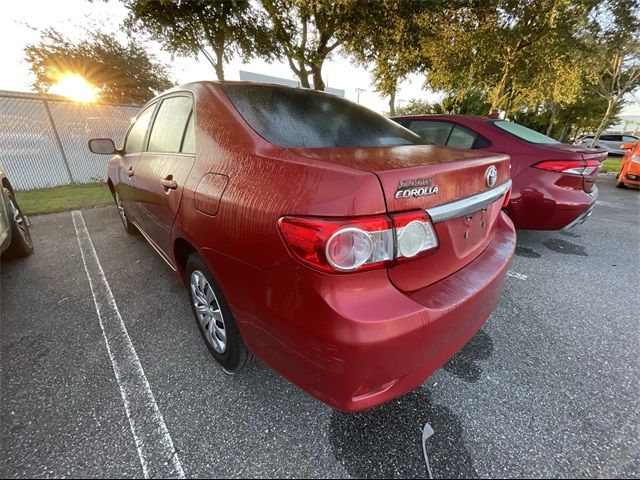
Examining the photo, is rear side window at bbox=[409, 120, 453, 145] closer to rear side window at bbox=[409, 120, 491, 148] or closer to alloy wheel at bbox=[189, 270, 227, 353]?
rear side window at bbox=[409, 120, 491, 148]

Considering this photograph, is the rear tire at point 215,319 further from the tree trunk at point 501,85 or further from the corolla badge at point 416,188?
the tree trunk at point 501,85

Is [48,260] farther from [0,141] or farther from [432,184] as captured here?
[0,141]

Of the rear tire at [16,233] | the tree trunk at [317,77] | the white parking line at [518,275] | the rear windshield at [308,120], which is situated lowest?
the white parking line at [518,275]

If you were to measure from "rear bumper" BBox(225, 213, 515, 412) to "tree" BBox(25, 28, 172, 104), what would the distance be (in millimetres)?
17935

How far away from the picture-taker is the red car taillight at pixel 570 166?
3.10m

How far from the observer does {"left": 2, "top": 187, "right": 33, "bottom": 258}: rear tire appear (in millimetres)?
3098

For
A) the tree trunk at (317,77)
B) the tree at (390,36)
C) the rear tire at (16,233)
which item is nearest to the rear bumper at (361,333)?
the rear tire at (16,233)

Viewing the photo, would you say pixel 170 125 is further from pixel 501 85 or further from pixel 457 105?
pixel 457 105

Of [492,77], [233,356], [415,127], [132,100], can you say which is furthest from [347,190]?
[132,100]

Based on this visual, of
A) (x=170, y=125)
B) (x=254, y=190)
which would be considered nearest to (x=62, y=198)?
(x=170, y=125)

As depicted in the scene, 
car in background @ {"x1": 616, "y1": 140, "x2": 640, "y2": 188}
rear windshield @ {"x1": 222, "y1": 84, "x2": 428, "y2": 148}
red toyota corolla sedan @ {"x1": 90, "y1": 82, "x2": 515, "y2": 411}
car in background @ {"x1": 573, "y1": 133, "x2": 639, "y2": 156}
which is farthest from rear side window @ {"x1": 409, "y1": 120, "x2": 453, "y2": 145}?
car in background @ {"x1": 573, "y1": 133, "x2": 639, "y2": 156}

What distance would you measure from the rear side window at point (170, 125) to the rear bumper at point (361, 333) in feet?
4.73

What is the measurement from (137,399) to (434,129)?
4.28m

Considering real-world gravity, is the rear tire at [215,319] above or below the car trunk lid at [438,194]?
below
